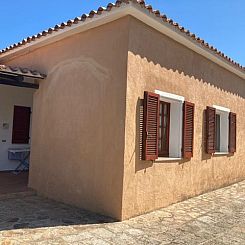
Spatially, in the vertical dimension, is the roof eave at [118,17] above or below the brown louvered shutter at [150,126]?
above

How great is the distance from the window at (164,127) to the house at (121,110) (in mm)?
28

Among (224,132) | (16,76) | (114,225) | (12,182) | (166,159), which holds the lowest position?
(114,225)

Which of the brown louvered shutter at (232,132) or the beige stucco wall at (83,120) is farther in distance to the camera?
the brown louvered shutter at (232,132)

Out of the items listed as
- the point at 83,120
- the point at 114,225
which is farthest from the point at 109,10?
the point at 114,225

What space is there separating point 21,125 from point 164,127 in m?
6.04

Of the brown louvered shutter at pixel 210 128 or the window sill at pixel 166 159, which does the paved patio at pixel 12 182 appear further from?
the brown louvered shutter at pixel 210 128

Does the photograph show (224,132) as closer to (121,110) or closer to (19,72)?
(121,110)

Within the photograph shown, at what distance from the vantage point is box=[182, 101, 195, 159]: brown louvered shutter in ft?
27.6

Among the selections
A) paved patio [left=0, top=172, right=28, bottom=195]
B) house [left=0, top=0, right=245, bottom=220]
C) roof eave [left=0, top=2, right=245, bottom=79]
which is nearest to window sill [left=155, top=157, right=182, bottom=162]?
house [left=0, top=0, right=245, bottom=220]

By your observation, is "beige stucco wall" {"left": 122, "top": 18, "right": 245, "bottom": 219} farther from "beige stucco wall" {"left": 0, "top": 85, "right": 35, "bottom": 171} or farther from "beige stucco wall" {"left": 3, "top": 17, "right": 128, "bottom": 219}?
"beige stucco wall" {"left": 0, "top": 85, "right": 35, "bottom": 171}

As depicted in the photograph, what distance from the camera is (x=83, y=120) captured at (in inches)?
289

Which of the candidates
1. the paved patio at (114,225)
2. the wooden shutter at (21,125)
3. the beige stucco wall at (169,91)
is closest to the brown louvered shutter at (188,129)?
the beige stucco wall at (169,91)

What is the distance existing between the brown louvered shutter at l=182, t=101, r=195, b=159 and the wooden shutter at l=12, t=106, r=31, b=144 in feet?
21.0

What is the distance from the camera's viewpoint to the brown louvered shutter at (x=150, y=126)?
269 inches
